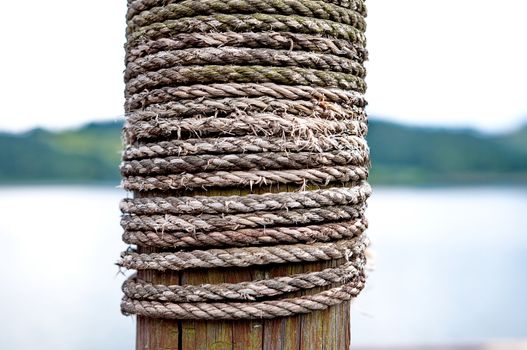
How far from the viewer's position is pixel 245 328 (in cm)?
130

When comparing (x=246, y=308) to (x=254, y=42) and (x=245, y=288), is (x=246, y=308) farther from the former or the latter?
(x=254, y=42)

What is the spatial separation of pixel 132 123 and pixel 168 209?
9.1 inches

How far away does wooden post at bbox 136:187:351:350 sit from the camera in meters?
1.29

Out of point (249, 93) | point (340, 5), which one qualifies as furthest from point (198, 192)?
point (340, 5)

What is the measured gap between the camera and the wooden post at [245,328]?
1295mm

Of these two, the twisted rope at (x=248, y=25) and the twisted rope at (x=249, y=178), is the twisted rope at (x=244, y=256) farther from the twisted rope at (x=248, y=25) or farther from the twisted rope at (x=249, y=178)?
the twisted rope at (x=248, y=25)

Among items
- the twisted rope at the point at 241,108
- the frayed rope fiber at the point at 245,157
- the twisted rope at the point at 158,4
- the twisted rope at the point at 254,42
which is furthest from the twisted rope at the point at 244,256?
the twisted rope at the point at 158,4

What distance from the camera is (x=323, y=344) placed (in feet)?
4.42

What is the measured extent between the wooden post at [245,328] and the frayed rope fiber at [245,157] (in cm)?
2

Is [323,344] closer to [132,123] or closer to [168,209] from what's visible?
[168,209]

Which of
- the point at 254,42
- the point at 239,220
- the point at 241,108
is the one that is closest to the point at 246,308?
the point at 239,220

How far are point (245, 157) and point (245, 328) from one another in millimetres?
333

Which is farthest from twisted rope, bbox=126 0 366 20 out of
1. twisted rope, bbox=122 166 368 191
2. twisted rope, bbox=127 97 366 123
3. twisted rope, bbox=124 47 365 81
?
twisted rope, bbox=122 166 368 191

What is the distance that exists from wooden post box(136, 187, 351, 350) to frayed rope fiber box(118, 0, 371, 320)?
0.02 m
